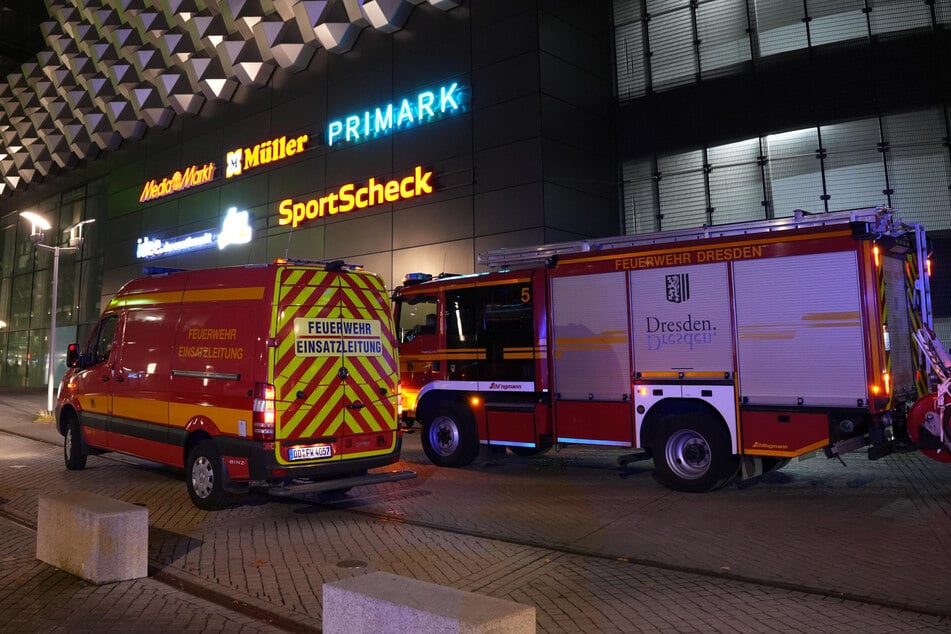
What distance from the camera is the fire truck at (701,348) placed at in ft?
24.7

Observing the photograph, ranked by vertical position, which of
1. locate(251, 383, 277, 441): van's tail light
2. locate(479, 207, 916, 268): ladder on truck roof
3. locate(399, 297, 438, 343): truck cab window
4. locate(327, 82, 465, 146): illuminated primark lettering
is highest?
locate(327, 82, 465, 146): illuminated primark lettering

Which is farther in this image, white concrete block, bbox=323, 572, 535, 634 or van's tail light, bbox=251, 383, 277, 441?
van's tail light, bbox=251, 383, 277, 441

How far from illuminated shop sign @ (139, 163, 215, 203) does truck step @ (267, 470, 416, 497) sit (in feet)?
64.5

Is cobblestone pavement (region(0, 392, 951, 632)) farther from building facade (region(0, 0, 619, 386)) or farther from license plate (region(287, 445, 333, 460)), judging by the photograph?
building facade (region(0, 0, 619, 386))

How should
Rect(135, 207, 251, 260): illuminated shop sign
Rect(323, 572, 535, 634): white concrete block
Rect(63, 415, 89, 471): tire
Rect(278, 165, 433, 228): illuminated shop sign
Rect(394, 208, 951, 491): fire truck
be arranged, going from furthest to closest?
Rect(135, 207, 251, 260): illuminated shop sign
Rect(278, 165, 433, 228): illuminated shop sign
Rect(63, 415, 89, 471): tire
Rect(394, 208, 951, 491): fire truck
Rect(323, 572, 535, 634): white concrete block

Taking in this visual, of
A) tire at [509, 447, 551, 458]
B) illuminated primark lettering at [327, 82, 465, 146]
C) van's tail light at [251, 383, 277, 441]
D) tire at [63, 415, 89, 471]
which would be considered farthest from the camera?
illuminated primark lettering at [327, 82, 465, 146]

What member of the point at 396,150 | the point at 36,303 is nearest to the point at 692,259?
the point at 396,150

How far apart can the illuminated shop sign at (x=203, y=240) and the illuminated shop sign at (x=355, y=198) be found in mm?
2047

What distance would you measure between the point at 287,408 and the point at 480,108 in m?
12.3

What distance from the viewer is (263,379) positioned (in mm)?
7004

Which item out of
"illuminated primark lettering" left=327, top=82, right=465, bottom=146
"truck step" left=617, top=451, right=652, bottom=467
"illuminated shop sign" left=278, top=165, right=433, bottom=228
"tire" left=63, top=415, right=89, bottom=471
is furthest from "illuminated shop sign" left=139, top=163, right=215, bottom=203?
"truck step" left=617, top=451, right=652, bottom=467

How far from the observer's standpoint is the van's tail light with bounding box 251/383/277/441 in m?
6.95

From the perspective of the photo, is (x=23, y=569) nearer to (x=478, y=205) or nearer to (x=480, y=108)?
(x=478, y=205)

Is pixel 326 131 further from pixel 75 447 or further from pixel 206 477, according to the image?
pixel 206 477
